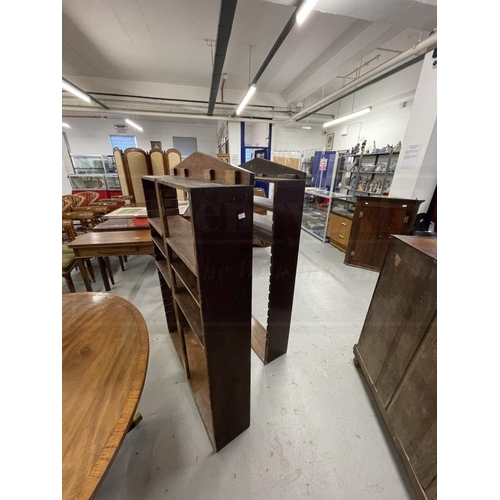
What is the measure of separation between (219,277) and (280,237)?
0.64 m

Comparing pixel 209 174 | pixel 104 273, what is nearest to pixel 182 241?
pixel 209 174

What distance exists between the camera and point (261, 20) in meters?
3.11

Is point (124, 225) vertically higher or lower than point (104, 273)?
higher

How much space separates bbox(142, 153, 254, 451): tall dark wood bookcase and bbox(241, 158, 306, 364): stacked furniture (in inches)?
17.6

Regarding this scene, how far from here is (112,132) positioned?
25.7 feet

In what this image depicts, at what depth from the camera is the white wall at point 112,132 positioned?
761 cm

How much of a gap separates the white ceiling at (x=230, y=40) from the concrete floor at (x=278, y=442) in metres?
3.69

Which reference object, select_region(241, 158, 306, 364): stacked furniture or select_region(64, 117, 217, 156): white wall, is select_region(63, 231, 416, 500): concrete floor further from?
select_region(64, 117, 217, 156): white wall

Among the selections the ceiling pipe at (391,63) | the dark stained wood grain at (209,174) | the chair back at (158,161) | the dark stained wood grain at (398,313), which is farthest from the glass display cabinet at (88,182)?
the dark stained wood grain at (398,313)

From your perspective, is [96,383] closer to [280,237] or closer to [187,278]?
[187,278]

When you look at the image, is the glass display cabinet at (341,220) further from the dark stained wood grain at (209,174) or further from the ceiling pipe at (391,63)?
the dark stained wood grain at (209,174)

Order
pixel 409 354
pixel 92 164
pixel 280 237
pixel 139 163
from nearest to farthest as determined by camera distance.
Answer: pixel 409 354 < pixel 280 237 < pixel 139 163 < pixel 92 164
